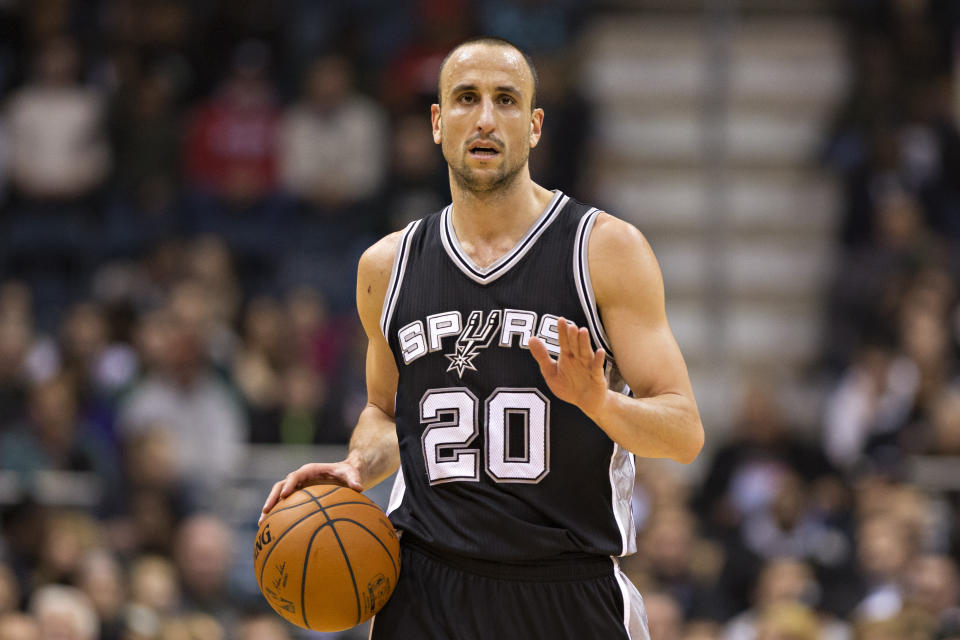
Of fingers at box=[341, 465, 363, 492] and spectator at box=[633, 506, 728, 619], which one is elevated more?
fingers at box=[341, 465, 363, 492]

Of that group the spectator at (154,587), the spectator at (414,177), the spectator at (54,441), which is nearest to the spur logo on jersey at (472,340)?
the spectator at (154,587)

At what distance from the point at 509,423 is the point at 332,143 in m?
8.40

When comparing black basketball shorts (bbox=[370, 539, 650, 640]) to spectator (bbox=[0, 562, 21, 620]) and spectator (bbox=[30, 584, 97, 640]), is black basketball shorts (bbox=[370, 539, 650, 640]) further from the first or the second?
spectator (bbox=[0, 562, 21, 620])

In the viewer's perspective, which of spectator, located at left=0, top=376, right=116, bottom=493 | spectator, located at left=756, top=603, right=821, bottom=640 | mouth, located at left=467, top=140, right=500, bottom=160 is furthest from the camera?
spectator, located at left=0, top=376, right=116, bottom=493

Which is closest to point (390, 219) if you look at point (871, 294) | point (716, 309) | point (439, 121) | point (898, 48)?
point (716, 309)

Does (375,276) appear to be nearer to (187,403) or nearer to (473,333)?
(473,333)

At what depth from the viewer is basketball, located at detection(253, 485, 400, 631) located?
4.23 m

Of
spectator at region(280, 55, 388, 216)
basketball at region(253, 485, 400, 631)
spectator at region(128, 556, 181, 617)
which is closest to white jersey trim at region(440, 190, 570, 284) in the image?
basketball at region(253, 485, 400, 631)

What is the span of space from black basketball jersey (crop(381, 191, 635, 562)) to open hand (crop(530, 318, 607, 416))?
0.40 m

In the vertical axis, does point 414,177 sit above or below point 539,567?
above

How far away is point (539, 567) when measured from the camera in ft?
14.0

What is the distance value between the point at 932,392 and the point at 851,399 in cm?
84

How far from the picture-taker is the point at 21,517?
9000 millimetres

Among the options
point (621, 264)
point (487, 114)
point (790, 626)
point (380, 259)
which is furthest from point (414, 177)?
point (621, 264)
